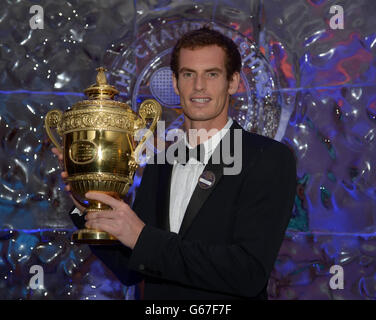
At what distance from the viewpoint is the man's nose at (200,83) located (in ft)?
7.43

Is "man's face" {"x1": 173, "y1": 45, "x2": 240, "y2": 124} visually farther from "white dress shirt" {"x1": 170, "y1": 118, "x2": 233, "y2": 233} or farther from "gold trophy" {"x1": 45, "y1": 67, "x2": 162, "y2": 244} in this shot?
"gold trophy" {"x1": 45, "y1": 67, "x2": 162, "y2": 244}

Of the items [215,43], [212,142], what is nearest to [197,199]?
[212,142]

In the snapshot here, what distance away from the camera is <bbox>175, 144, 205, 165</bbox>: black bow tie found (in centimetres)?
226

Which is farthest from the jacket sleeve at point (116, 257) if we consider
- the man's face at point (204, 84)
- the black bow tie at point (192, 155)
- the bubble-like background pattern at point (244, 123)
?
the bubble-like background pattern at point (244, 123)

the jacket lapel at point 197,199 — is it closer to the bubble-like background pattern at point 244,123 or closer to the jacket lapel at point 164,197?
the jacket lapel at point 164,197

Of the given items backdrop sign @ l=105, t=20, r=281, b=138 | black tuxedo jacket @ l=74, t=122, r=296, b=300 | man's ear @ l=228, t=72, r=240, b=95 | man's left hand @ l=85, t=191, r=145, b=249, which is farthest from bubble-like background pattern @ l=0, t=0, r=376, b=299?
man's left hand @ l=85, t=191, r=145, b=249

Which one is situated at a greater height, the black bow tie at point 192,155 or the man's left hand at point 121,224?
the black bow tie at point 192,155

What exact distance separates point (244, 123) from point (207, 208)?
1269 mm

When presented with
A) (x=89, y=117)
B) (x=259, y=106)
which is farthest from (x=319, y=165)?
(x=89, y=117)

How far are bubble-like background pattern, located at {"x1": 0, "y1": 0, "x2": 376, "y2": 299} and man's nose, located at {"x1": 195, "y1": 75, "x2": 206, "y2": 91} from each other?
104cm

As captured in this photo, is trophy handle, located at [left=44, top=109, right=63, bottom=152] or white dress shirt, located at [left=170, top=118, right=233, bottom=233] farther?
trophy handle, located at [left=44, top=109, right=63, bottom=152]

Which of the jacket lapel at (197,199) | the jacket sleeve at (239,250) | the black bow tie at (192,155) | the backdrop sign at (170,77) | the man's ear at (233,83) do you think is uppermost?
the backdrop sign at (170,77)

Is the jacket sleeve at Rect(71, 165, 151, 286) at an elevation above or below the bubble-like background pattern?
below

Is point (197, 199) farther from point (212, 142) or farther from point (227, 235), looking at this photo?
point (212, 142)
